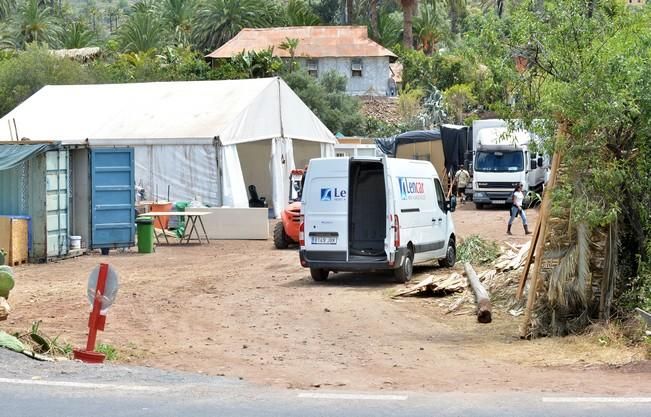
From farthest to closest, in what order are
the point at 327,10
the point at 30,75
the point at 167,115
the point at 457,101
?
the point at 327,10
the point at 457,101
the point at 30,75
the point at 167,115

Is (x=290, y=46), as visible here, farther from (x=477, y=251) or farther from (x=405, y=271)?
(x=405, y=271)

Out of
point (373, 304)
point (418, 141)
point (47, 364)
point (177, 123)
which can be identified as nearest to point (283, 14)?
point (418, 141)

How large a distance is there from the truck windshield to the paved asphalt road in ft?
109

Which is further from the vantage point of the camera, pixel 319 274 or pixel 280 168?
pixel 280 168

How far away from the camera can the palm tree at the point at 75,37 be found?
87.2 m

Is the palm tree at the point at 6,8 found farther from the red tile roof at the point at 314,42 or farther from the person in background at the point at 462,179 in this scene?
the person in background at the point at 462,179

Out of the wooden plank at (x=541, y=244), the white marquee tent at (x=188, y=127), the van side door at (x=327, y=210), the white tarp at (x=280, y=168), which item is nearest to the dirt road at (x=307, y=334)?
the wooden plank at (x=541, y=244)

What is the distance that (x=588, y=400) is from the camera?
886cm

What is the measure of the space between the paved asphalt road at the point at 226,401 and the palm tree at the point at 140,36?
71955 millimetres

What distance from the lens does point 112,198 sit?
84.1 feet

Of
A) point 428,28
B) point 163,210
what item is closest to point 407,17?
point 428,28

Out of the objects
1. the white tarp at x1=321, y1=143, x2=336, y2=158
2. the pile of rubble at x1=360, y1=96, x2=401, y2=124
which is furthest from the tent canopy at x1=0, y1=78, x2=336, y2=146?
the pile of rubble at x1=360, y1=96, x2=401, y2=124

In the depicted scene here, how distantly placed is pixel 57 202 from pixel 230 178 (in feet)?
31.0

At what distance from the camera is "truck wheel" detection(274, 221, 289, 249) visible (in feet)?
88.4
